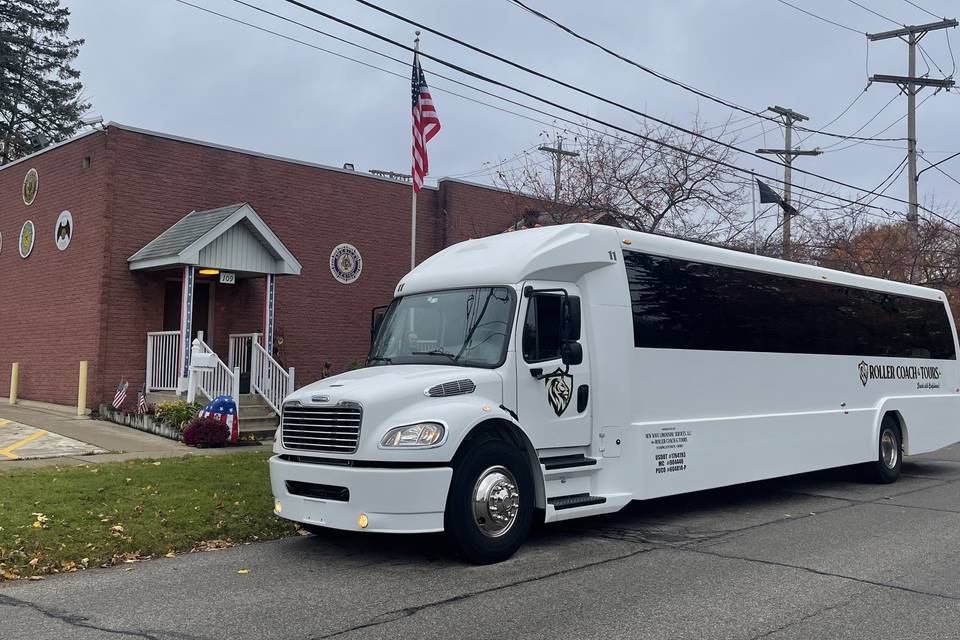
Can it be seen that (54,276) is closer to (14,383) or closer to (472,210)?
(14,383)

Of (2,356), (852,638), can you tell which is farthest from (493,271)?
(2,356)

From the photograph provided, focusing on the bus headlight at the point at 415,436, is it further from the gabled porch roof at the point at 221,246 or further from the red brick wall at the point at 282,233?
the red brick wall at the point at 282,233

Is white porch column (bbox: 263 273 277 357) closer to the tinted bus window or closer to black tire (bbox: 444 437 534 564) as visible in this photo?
the tinted bus window

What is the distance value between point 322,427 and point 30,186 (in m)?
16.7

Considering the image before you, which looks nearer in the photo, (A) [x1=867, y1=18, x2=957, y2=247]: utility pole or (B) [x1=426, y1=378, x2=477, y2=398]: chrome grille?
(B) [x1=426, y1=378, x2=477, y2=398]: chrome grille

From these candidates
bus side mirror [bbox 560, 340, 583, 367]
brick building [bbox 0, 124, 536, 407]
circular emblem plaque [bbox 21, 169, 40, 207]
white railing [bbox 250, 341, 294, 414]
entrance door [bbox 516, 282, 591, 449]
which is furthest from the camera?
circular emblem plaque [bbox 21, 169, 40, 207]

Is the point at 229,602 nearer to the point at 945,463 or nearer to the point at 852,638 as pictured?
the point at 852,638

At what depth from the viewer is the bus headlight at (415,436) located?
676cm

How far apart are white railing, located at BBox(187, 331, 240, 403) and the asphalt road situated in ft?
26.1

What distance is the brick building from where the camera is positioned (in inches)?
669

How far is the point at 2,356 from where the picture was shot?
2058 centimetres

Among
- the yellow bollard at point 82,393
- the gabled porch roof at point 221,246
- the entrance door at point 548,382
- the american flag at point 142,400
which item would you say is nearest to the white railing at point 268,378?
the gabled porch roof at point 221,246

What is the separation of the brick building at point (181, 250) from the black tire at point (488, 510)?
10466mm

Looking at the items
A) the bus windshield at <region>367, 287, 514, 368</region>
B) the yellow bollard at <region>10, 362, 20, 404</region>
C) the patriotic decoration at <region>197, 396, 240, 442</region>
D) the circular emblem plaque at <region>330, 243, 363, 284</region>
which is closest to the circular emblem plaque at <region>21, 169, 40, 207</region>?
the yellow bollard at <region>10, 362, 20, 404</region>
